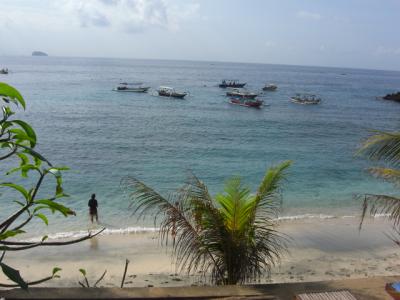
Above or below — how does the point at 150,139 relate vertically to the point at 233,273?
below

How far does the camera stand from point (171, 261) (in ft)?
38.2

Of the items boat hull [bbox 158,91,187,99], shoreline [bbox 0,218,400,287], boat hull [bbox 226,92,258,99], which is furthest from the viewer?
boat hull [bbox 158,91,187,99]

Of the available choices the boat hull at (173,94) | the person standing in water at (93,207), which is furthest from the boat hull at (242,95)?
the person standing in water at (93,207)

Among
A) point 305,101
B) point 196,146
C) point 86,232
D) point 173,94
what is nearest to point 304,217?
point 86,232

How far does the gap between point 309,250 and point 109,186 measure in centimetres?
1062

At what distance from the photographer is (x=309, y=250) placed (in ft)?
42.2

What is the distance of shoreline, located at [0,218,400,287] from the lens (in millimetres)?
10594

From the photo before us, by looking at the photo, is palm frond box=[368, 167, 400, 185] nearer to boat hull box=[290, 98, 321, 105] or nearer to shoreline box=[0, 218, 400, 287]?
shoreline box=[0, 218, 400, 287]

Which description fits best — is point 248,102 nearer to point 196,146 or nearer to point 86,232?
point 196,146

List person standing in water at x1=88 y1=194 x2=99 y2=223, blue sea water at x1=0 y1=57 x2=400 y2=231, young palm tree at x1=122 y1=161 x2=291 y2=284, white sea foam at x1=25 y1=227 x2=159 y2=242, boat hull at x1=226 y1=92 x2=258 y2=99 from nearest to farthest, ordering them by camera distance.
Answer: young palm tree at x1=122 y1=161 x2=291 y2=284 → white sea foam at x1=25 y1=227 x2=159 y2=242 → person standing in water at x1=88 y1=194 x2=99 y2=223 → blue sea water at x1=0 y1=57 x2=400 y2=231 → boat hull at x1=226 y1=92 x2=258 y2=99

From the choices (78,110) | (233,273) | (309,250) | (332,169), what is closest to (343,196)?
(332,169)

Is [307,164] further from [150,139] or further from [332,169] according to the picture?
[150,139]

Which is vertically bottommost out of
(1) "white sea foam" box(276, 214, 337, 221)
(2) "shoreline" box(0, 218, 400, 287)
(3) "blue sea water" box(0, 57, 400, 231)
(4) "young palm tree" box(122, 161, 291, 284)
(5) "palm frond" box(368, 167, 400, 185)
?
(3) "blue sea water" box(0, 57, 400, 231)

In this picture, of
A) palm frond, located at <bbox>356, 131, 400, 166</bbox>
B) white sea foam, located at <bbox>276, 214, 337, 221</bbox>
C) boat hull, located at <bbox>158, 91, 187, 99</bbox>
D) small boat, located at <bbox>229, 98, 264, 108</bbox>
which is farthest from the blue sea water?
palm frond, located at <bbox>356, 131, 400, 166</bbox>
